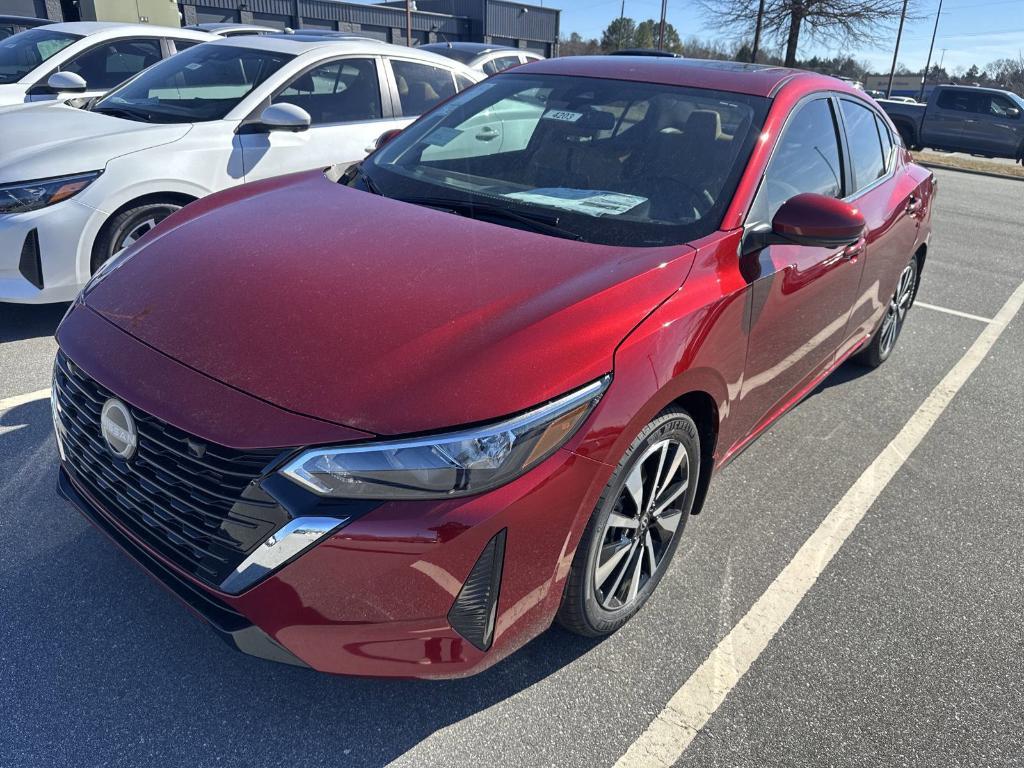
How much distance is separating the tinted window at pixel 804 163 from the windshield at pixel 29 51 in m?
6.83

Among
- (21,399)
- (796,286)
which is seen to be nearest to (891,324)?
(796,286)

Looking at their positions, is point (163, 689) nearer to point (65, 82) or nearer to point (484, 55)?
point (65, 82)

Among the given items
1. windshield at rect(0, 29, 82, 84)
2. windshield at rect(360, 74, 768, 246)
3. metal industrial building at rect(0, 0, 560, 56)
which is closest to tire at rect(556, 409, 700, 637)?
windshield at rect(360, 74, 768, 246)

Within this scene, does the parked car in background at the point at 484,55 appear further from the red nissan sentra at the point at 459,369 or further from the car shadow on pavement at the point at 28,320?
the red nissan sentra at the point at 459,369

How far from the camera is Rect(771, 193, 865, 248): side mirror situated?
259cm

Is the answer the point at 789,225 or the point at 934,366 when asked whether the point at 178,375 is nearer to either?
the point at 789,225

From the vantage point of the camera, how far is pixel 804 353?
10.8 ft

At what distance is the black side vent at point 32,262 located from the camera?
4145 millimetres

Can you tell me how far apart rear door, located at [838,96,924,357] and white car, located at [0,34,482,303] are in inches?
96.2

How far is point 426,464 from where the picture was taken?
1796 mm

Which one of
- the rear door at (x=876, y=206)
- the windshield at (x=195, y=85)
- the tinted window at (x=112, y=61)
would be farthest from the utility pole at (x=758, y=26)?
the rear door at (x=876, y=206)

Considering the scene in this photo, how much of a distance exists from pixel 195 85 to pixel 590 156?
11.9 ft

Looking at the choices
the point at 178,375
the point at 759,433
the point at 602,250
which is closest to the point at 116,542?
the point at 178,375

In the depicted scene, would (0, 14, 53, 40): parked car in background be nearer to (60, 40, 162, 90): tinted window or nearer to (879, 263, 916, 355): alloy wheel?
(60, 40, 162, 90): tinted window
